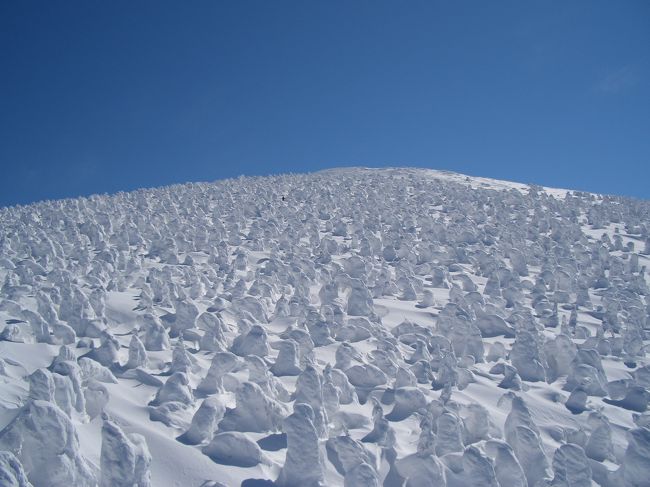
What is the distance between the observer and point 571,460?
3.67 metres

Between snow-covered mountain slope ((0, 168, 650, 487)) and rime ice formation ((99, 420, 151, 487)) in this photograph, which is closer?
rime ice formation ((99, 420, 151, 487))

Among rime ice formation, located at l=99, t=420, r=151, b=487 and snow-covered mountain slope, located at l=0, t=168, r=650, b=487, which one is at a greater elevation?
snow-covered mountain slope, located at l=0, t=168, r=650, b=487

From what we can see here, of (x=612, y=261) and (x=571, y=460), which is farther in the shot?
(x=612, y=261)

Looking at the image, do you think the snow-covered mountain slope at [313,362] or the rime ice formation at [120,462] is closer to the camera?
the rime ice formation at [120,462]

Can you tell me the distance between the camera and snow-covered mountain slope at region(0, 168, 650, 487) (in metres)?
3.36

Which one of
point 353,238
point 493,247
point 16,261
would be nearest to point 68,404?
point 16,261

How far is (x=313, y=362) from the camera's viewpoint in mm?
5195

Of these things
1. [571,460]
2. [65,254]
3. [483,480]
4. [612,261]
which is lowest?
[483,480]

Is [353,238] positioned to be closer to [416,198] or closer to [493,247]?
[493,247]

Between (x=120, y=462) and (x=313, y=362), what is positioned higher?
(x=313, y=362)

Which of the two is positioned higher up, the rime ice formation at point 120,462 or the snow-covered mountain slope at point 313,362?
the snow-covered mountain slope at point 313,362

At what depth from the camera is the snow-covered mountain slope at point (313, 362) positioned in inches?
132

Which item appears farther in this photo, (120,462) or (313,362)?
(313,362)

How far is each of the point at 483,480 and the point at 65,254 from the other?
843cm
